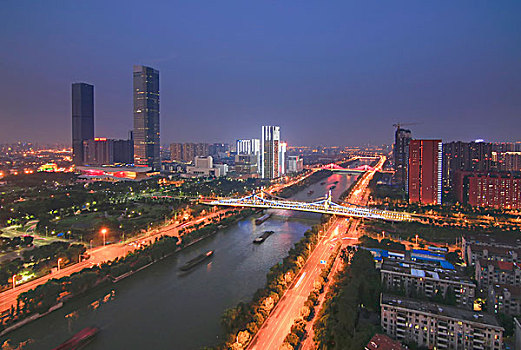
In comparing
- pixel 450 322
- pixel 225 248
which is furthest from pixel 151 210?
pixel 450 322

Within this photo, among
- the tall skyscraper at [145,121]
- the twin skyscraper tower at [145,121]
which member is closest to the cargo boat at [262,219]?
the twin skyscraper tower at [145,121]

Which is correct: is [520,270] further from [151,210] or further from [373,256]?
[151,210]

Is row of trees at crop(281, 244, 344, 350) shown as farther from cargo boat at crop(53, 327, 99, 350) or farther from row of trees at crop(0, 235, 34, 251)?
row of trees at crop(0, 235, 34, 251)

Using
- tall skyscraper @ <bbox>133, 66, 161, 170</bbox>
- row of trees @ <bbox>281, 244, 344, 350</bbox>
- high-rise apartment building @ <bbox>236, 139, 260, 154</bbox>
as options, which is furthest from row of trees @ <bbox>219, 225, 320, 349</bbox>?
high-rise apartment building @ <bbox>236, 139, 260, 154</bbox>

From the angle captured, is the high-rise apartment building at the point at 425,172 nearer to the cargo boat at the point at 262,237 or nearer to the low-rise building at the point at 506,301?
the cargo boat at the point at 262,237

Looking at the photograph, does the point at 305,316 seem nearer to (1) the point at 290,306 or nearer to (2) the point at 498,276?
(1) the point at 290,306
